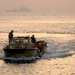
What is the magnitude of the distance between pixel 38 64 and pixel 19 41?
3.53 m

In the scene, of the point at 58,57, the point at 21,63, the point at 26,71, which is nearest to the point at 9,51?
the point at 21,63

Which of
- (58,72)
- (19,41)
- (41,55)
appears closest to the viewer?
(58,72)

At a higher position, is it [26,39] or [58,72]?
[26,39]

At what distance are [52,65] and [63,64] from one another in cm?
135

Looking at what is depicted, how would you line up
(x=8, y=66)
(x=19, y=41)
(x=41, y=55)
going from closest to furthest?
(x=8, y=66), (x=19, y=41), (x=41, y=55)

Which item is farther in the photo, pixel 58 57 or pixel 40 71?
pixel 58 57

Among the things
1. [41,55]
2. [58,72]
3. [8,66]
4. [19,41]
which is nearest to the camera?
[58,72]

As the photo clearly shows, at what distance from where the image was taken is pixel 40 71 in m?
35.7

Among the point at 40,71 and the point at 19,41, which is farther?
the point at 19,41

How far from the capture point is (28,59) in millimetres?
39688

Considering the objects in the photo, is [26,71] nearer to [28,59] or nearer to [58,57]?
[28,59]

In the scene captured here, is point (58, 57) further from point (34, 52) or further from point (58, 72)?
point (58, 72)

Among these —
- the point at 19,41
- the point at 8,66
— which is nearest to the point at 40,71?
the point at 8,66

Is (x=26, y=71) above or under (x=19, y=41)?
under
